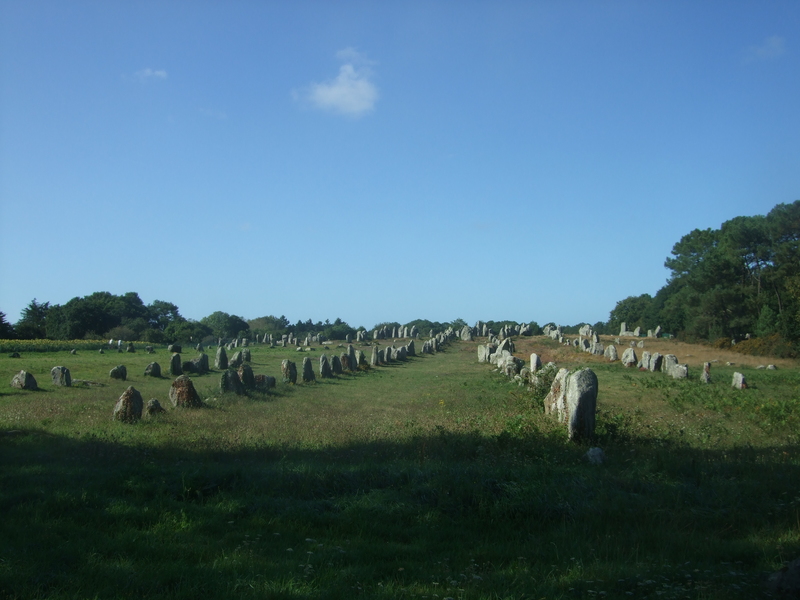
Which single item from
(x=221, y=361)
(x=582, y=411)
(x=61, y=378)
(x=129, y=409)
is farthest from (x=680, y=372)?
(x=61, y=378)

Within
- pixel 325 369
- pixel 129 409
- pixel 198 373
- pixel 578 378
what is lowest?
pixel 198 373

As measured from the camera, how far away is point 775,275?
45.8 metres

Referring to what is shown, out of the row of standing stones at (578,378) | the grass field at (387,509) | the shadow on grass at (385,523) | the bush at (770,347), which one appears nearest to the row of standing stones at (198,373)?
the grass field at (387,509)

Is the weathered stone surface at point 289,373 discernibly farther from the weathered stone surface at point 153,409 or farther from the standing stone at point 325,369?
the weathered stone surface at point 153,409

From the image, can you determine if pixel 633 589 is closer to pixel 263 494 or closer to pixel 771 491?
pixel 771 491

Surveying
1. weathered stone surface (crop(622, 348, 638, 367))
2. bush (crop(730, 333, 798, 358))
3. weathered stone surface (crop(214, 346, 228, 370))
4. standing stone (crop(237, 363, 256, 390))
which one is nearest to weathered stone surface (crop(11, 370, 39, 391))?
standing stone (crop(237, 363, 256, 390))

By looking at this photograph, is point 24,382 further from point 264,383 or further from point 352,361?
point 352,361

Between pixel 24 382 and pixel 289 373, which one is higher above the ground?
pixel 24 382

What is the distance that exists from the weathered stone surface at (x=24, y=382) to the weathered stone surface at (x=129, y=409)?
6770 millimetres

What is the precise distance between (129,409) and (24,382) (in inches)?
288

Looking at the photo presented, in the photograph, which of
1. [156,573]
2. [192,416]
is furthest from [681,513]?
[192,416]

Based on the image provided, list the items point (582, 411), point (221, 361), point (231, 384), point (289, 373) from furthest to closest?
point (221, 361)
point (289, 373)
point (231, 384)
point (582, 411)

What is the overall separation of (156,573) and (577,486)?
4.79 metres

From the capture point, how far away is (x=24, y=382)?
18.2 meters
